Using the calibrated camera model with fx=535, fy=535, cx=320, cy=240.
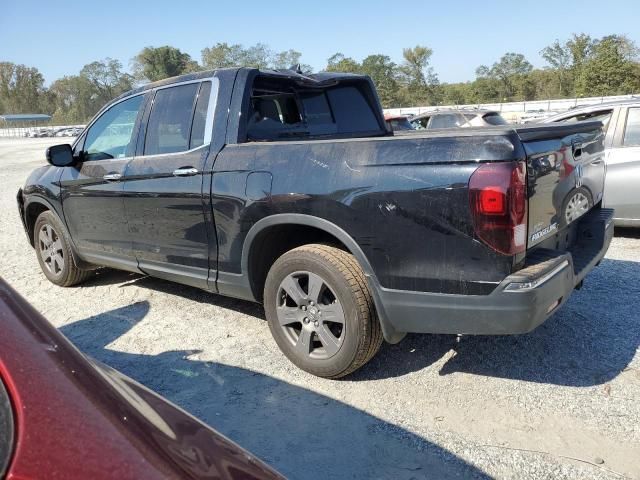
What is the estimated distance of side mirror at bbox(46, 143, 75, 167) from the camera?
4660 millimetres

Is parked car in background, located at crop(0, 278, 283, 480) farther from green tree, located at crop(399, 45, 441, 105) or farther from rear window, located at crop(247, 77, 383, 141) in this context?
green tree, located at crop(399, 45, 441, 105)

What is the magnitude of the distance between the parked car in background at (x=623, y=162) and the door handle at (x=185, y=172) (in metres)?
5.00

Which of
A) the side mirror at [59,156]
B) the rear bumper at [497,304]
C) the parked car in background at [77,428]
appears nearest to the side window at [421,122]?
the side mirror at [59,156]

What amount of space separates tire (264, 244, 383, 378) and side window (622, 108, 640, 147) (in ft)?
16.1

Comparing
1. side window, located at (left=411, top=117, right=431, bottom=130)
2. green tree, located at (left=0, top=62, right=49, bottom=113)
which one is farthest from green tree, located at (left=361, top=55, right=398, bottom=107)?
green tree, located at (left=0, top=62, right=49, bottom=113)

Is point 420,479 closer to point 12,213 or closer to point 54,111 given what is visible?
point 12,213

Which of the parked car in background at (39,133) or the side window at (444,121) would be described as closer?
the side window at (444,121)

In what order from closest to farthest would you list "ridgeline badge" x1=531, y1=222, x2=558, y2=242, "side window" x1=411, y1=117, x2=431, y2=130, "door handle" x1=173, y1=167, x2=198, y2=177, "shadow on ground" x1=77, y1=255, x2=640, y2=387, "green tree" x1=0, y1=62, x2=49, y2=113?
"ridgeline badge" x1=531, y1=222, x2=558, y2=242 → "shadow on ground" x1=77, y1=255, x2=640, y2=387 → "door handle" x1=173, y1=167, x2=198, y2=177 → "side window" x1=411, y1=117, x2=431, y2=130 → "green tree" x1=0, y1=62, x2=49, y2=113

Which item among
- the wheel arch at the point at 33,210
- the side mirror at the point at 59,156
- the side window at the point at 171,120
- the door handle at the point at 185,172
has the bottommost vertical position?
the wheel arch at the point at 33,210

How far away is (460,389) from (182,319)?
7.64 feet

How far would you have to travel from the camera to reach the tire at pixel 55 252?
523 centimetres

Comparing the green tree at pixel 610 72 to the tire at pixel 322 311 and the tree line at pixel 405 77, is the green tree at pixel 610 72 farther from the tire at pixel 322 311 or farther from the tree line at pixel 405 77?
the tire at pixel 322 311

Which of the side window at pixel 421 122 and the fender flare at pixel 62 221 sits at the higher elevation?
the side window at pixel 421 122

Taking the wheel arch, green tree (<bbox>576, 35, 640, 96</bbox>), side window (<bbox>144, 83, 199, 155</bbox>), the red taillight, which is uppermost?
green tree (<bbox>576, 35, 640, 96</bbox>)
